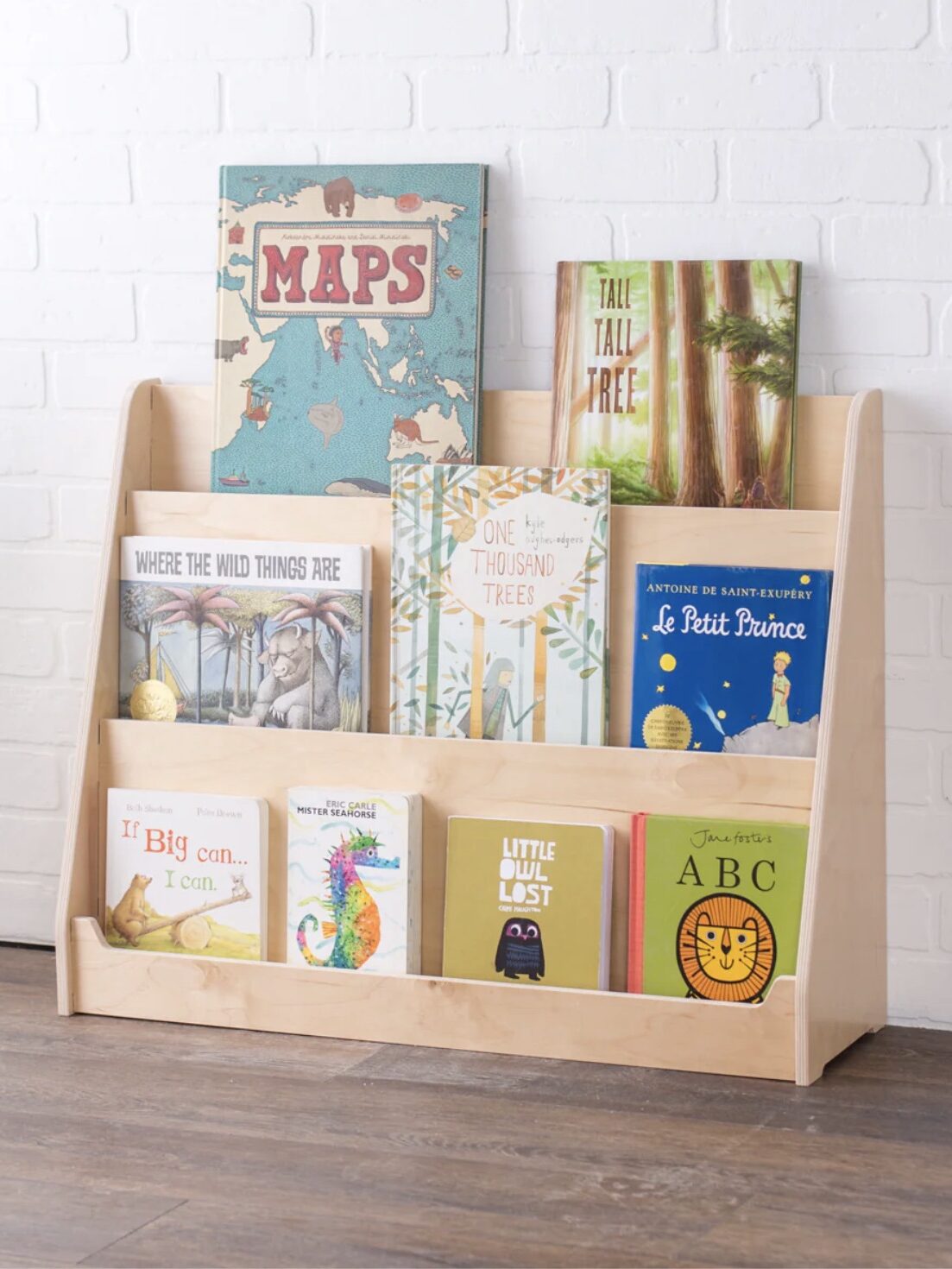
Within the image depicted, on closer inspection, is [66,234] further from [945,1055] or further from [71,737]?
[945,1055]

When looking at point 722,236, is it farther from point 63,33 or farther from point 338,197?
point 63,33

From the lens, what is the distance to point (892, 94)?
5.51ft

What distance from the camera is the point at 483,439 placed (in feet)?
5.89

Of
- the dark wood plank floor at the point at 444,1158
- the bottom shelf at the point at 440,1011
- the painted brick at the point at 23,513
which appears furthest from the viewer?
the painted brick at the point at 23,513

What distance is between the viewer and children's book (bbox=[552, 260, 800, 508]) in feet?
5.50

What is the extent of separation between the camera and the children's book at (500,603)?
167 cm

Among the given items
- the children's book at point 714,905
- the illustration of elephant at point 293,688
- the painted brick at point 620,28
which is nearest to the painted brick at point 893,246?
the painted brick at point 620,28

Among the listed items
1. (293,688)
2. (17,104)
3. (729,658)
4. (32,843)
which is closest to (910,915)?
(729,658)

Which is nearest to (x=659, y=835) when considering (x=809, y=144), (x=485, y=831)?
(x=485, y=831)

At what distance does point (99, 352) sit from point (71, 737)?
49 centimetres

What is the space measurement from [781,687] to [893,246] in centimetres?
50

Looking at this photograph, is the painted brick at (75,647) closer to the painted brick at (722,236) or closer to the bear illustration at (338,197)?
the bear illustration at (338,197)

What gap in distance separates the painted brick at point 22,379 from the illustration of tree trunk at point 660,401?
2.57 ft

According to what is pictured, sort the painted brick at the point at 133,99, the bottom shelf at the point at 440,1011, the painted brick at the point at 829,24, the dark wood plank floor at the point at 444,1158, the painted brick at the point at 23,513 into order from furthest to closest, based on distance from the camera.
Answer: the painted brick at the point at 23,513 → the painted brick at the point at 133,99 → the painted brick at the point at 829,24 → the bottom shelf at the point at 440,1011 → the dark wood plank floor at the point at 444,1158
